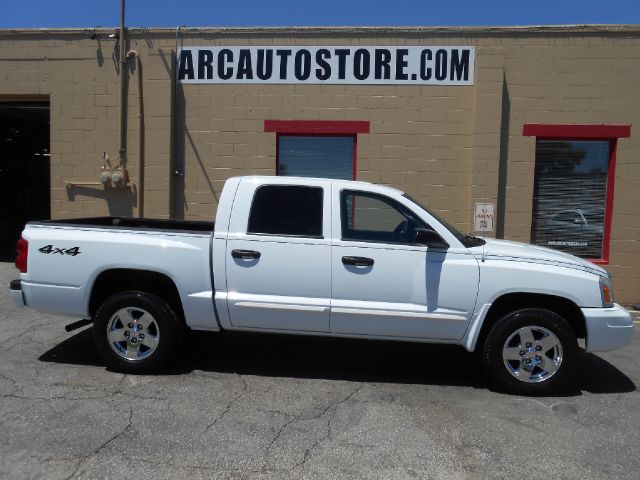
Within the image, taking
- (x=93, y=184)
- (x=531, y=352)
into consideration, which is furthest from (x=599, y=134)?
(x=93, y=184)

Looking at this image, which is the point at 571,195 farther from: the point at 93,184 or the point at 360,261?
the point at 93,184

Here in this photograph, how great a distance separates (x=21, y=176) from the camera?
70.0 feet

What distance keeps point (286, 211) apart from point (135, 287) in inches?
66.3

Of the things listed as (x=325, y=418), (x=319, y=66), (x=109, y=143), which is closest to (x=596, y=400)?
(x=325, y=418)

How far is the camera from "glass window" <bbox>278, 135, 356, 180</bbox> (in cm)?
970

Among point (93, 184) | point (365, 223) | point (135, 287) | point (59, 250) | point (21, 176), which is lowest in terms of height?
point (135, 287)

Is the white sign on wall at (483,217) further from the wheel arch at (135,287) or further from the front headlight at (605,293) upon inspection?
the wheel arch at (135,287)

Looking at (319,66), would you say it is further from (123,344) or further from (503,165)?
(123,344)

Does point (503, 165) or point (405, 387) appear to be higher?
point (503, 165)

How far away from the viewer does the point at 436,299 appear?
482 centimetres

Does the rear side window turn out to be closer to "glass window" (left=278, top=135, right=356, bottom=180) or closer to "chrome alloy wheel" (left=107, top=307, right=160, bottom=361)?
"chrome alloy wheel" (left=107, top=307, right=160, bottom=361)

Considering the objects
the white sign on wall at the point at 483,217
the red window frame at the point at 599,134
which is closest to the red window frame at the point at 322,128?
the white sign on wall at the point at 483,217

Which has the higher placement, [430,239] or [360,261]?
[430,239]

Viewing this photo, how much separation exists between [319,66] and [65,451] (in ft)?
24.5
